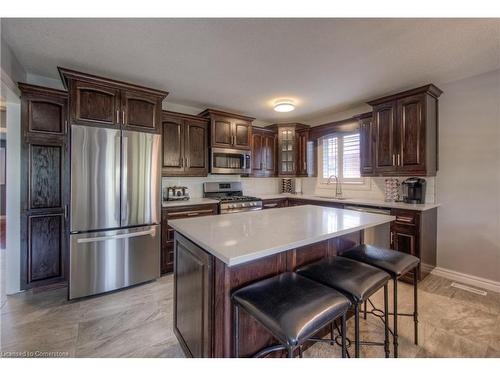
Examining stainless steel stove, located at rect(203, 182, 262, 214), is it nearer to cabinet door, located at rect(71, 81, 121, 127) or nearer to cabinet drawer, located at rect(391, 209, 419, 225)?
cabinet door, located at rect(71, 81, 121, 127)

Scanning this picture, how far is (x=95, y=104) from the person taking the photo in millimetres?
2484

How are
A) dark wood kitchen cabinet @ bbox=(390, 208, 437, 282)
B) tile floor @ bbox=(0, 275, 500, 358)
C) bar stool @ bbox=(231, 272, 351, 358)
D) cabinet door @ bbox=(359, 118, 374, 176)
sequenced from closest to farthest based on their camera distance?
bar stool @ bbox=(231, 272, 351, 358) → tile floor @ bbox=(0, 275, 500, 358) → dark wood kitchen cabinet @ bbox=(390, 208, 437, 282) → cabinet door @ bbox=(359, 118, 374, 176)

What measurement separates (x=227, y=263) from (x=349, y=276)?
2.76ft

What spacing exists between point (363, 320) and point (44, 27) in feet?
12.1

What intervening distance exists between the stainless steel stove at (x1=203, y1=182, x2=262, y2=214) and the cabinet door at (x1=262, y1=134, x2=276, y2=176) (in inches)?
27.2

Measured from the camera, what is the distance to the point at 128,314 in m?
2.18

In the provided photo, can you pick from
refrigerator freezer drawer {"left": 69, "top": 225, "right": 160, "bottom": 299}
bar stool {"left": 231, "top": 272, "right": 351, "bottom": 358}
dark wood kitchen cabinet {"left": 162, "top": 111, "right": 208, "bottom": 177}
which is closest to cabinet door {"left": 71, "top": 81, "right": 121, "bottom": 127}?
dark wood kitchen cabinet {"left": 162, "top": 111, "right": 208, "bottom": 177}

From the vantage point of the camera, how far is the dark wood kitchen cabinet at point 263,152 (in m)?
4.47

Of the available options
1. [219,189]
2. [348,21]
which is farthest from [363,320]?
[219,189]

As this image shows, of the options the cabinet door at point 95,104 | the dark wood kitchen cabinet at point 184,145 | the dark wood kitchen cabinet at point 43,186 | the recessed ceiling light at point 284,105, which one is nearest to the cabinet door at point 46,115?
the dark wood kitchen cabinet at point 43,186

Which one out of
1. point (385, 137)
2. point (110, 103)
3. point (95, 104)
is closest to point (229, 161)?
point (110, 103)

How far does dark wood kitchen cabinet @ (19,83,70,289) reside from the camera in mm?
2525

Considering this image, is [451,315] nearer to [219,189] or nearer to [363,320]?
[363,320]

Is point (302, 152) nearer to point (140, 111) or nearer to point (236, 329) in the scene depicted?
point (140, 111)
